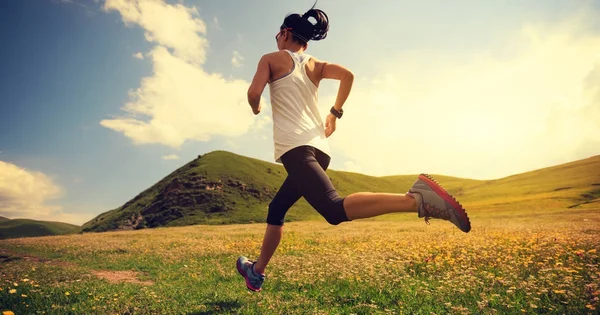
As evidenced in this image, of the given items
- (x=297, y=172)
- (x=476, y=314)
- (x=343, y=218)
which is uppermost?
(x=297, y=172)

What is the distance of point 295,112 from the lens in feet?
15.4

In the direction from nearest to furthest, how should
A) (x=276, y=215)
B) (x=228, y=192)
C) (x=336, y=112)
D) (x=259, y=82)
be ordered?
1. (x=259, y=82)
2. (x=276, y=215)
3. (x=336, y=112)
4. (x=228, y=192)

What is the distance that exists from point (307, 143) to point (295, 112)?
483mm

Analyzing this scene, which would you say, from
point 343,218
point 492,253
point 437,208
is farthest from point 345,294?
point 492,253

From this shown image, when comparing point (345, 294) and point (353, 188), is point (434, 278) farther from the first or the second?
point (353, 188)

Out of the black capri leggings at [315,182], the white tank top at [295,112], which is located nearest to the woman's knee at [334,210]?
the black capri leggings at [315,182]

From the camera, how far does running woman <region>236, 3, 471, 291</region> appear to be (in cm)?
379

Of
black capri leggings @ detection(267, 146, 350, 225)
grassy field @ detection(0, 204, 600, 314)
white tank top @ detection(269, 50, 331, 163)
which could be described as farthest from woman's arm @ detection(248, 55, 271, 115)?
grassy field @ detection(0, 204, 600, 314)

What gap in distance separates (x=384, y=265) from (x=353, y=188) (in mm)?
167053

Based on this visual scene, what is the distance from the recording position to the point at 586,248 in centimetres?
928

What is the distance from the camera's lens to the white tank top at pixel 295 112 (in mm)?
4547

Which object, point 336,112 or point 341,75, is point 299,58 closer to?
point 341,75

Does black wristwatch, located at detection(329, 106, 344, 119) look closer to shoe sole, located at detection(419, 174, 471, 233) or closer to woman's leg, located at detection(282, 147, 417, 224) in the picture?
woman's leg, located at detection(282, 147, 417, 224)

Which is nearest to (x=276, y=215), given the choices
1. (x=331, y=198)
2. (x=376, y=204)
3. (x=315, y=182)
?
(x=315, y=182)
